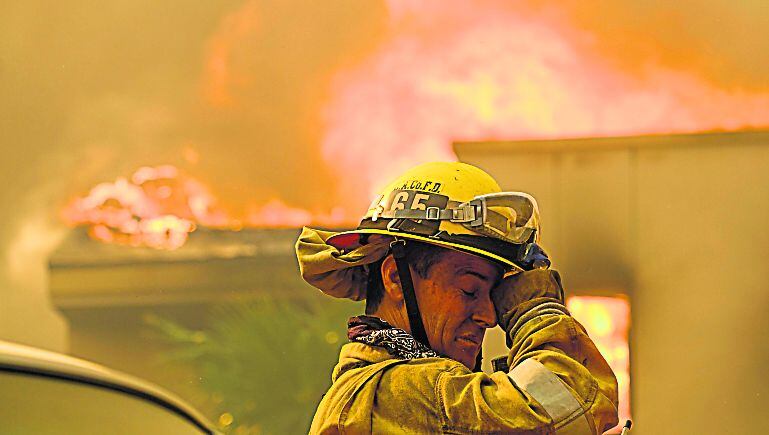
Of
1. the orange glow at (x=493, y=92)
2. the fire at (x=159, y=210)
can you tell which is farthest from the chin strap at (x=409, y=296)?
the fire at (x=159, y=210)

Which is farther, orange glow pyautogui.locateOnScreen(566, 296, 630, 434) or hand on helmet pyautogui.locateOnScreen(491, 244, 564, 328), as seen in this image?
orange glow pyautogui.locateOnScreen(566, 296, 630, 434)

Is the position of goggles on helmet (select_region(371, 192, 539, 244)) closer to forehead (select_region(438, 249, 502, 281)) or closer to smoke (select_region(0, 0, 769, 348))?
forehead (select_region(438, 249, 502, 281))

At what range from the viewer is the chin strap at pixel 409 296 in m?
2.09

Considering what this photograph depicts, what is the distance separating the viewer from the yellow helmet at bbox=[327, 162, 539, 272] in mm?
2064

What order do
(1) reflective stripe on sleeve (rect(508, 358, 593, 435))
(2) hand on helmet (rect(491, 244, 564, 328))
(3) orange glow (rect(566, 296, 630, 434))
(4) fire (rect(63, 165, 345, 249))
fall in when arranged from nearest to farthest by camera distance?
(1) reflective stripe on sleeve (rect(508, 358, 593, 435)), (2) hand on helmet (rect(491, 244, 564, 328)), (3) orange glow (rect(566, 296, 630, 434)), (4) fire (rect(63, 165, 345, 249))

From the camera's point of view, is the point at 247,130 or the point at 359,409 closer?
the point at 359,409

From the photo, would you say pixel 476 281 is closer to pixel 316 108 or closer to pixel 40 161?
pixel 316 108

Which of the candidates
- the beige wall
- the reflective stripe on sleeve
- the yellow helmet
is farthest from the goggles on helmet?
the beige wall

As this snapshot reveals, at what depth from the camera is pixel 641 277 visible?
738 cm

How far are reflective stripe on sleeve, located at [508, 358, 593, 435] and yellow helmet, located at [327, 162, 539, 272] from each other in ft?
0.80

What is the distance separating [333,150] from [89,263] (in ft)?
12.0

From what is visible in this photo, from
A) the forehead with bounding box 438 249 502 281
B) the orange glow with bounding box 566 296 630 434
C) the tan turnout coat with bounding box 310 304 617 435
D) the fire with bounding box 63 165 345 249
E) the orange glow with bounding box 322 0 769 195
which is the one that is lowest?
the tan turnout coat with bounding box 310 304 617 435

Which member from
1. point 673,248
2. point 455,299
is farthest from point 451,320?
point 673,248

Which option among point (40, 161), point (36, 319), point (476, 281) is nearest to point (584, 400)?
point (476, 281)
